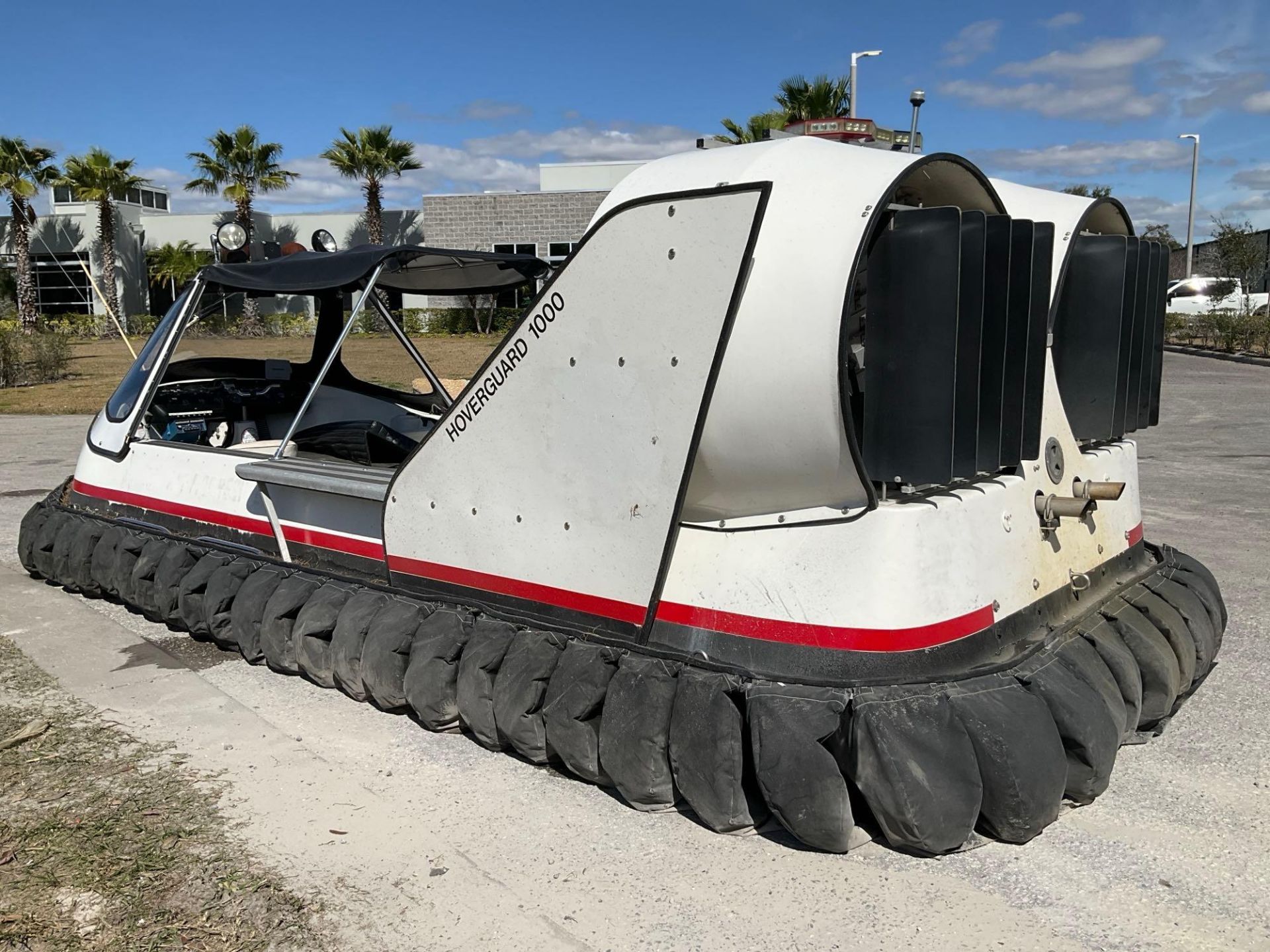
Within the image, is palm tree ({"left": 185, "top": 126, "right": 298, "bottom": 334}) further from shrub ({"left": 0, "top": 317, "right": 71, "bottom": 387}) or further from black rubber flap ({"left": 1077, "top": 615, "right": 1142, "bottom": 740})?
black rubber flap ({"left": 1077, "top": 615, "right": 1142, "bottom": 740})

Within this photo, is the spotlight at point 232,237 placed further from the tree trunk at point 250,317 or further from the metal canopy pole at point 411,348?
the metal canopy pole at point 411,348

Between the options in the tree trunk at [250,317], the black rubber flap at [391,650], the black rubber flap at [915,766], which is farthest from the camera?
the tree trunk at [250,317]

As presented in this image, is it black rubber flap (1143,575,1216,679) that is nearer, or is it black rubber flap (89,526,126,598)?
black rubber flap (1143,575,1216,679)

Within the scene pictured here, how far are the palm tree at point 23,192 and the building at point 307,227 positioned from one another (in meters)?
1.11

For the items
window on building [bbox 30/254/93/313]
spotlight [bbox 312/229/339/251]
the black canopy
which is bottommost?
the black canopy

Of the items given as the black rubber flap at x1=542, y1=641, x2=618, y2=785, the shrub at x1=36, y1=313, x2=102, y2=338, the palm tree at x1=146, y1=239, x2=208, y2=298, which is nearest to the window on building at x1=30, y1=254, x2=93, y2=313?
the shrub at x1=36, y1=313, x2=102, y2=338

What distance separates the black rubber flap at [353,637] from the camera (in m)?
4.00

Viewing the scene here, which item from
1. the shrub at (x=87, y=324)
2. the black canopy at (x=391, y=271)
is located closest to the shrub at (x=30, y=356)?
the shrub at (x=87, y=324)

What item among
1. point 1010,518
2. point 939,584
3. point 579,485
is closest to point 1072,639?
point 1010,518

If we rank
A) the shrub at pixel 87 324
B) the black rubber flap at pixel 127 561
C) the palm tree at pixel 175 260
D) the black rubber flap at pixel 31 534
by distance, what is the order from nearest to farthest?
→ the black rubber flap at pixel 127 561 < the black rubber flap at pixel 31 534 < the shrub at pixel 87 324 < the palm tree at pixel 175 260

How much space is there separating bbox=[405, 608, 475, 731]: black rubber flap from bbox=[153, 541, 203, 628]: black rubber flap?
176 centimetres

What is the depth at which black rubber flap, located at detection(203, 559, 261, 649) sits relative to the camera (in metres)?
4.64

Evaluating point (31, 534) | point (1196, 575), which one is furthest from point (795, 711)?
point (31, 534)

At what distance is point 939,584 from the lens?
297 cm
